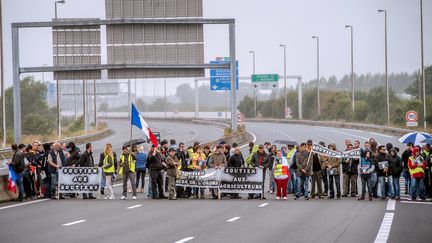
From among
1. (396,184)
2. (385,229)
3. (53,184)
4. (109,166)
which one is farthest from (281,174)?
(385,229)

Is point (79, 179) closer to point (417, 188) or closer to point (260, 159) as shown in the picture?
point (260, 159)

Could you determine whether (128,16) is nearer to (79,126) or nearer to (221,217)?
(221,217)

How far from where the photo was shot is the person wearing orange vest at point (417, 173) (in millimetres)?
26250

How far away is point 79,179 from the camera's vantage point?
28.0 meters

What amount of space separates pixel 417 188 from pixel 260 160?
5320 millimetres

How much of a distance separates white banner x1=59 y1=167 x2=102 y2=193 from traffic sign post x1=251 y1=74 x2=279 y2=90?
88.6m

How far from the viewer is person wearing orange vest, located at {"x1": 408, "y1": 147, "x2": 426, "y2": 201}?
86.1ft

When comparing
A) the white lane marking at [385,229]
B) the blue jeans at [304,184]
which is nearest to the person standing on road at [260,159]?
the blue jeans at [304,184]

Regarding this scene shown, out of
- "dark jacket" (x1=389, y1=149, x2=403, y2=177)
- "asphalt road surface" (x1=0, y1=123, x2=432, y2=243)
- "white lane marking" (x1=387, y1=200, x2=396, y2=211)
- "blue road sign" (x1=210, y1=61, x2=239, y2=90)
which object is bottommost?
"white lane marking" (x1=387, y1=200, x2=396, y2=211)

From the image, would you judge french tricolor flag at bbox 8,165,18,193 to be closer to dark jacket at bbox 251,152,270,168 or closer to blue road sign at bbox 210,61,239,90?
dark jacket at bbox 251,152,270,168

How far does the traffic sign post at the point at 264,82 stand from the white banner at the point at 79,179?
88.6m

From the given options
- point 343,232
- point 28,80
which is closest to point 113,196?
point 343,232

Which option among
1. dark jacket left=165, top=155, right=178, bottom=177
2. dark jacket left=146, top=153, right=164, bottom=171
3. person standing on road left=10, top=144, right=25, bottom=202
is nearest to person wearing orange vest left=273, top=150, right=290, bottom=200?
dark jacket left=165, top=155, right=178, bottom=177

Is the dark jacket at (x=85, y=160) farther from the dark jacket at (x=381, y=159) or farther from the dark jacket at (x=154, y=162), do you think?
the dark jacket at (x=381, y=159)
